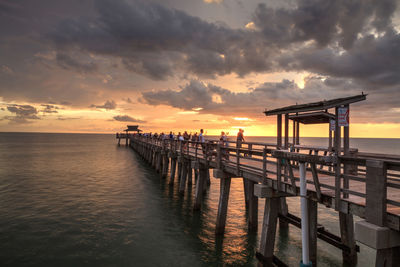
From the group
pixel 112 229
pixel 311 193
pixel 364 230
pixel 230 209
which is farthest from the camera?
pixel 230 209

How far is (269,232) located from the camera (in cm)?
726

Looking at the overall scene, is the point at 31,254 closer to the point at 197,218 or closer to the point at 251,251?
the point at 197,218

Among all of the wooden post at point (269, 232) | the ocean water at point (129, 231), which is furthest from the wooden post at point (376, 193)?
the ocean water at point (129, 231)

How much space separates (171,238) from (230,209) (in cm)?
520

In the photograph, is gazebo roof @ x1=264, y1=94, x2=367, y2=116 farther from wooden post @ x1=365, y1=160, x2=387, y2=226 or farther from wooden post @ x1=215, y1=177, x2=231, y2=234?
wooden post @ x1=215, y1=177, x2=231, y2=234

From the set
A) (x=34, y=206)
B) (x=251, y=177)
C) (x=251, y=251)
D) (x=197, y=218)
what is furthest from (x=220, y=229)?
(x=34, y=206)

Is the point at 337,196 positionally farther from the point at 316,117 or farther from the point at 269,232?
the point at 316,117

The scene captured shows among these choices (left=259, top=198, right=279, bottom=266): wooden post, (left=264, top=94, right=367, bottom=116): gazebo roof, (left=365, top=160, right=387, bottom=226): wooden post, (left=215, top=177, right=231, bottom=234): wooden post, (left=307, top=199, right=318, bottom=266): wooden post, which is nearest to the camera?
(left=365, top=160, right=387, bottom=226): wooden post

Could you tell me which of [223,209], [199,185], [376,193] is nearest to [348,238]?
[223,209]

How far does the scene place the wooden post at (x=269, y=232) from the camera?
7.24 metres

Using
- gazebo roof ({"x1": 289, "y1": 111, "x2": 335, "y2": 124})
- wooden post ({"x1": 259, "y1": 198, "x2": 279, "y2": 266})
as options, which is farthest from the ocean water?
gazebo roof ({"x1": 289, "y1": 111, "x2": 335, "y2": 124})

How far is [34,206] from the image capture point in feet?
50.1

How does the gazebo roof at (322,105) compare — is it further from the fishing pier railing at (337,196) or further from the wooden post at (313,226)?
the wooden post at (313,226)

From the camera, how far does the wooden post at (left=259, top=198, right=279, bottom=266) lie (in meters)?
7.24
